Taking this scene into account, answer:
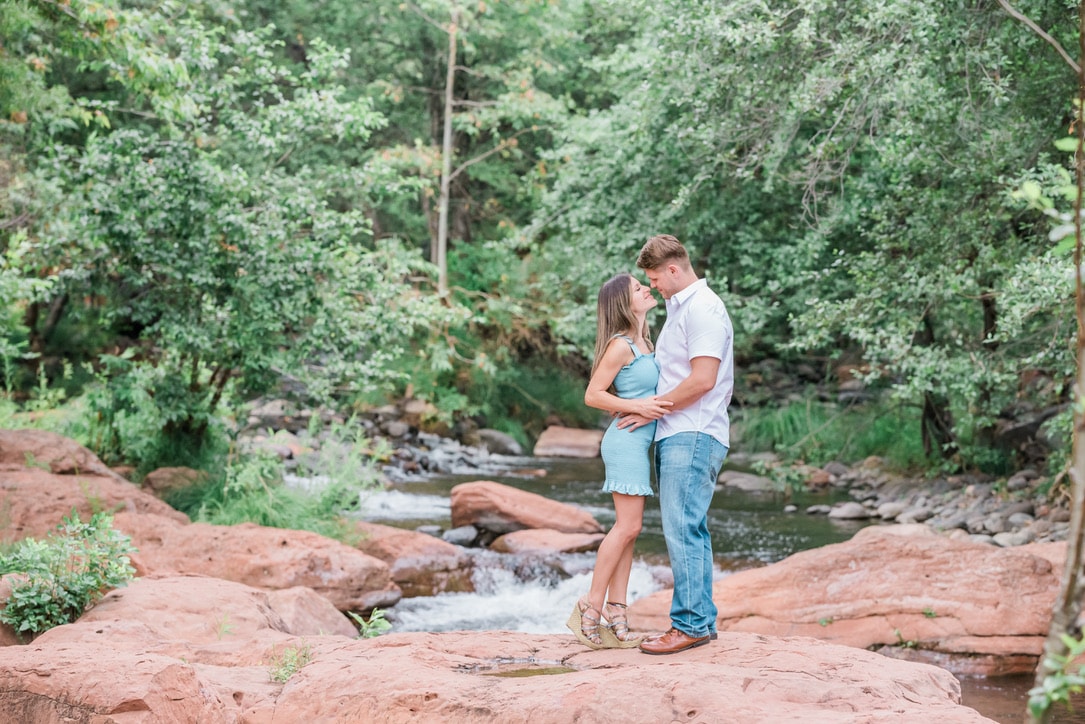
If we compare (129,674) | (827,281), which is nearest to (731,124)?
(827,281)

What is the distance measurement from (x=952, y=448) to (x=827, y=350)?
471cm

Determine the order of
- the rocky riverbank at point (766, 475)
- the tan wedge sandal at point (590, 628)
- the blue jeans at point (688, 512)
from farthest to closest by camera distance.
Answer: the rocky riverbank at point (766, 475)
the tan wedge sandal at point (590, 628)
the blue jeans at point (688, 512)

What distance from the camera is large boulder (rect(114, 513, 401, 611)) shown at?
26.3 feet

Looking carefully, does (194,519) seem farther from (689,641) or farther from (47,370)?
(47,370)

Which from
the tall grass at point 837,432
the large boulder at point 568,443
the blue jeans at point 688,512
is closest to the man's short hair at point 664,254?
Answer: the blue jeans at point 688,512

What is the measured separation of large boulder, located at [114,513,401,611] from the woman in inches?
161

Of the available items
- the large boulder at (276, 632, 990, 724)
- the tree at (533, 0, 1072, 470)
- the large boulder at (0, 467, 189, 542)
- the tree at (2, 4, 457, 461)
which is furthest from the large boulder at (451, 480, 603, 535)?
the large boulder at (276, 632, 990, 724)

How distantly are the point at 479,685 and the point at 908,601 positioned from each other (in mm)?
4668

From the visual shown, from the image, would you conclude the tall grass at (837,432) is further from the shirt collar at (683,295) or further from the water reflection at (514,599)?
the shirt collar at (683,295)

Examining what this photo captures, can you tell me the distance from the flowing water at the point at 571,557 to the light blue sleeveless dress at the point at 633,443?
111 inches

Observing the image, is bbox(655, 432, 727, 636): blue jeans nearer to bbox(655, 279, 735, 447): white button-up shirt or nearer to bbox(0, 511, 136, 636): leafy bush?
bbox(655, 279, 735, 447): white button-up shirt

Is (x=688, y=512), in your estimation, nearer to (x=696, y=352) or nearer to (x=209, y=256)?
(x=696, y=352)

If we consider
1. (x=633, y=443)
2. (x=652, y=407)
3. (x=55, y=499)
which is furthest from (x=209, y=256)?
(x=652, y=407)

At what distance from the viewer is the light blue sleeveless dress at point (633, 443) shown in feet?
15.4
